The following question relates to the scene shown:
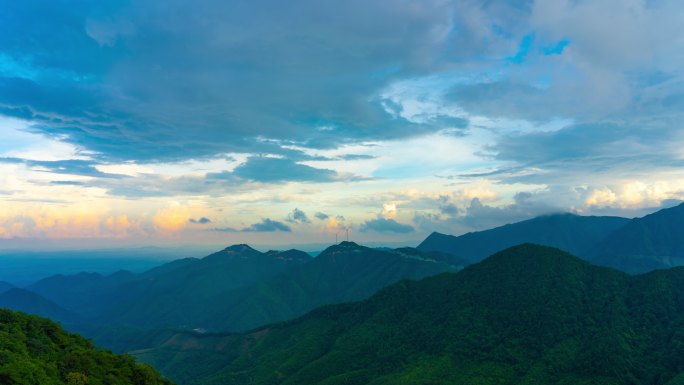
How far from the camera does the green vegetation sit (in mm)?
59938

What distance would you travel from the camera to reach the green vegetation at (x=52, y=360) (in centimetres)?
5994

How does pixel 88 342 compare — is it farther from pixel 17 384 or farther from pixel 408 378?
pixel 408 378

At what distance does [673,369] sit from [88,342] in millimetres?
208251

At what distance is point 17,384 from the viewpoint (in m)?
55.7

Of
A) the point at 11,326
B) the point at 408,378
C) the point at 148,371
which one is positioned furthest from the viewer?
the point at 408,378

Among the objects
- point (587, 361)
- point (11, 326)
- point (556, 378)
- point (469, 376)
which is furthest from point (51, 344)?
point (587, 361)

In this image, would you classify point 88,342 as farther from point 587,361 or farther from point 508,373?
point 587,361

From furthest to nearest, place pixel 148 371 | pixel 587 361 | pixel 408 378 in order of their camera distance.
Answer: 1. pixel 408 378
2. pixel 587 361
3. pixel 148 371

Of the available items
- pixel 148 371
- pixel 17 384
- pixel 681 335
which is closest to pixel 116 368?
pixel 148 371

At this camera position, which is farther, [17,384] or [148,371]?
[148,371]

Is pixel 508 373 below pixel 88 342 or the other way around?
Answer: below

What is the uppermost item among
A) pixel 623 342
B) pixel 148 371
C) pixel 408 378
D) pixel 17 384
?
pixel 17 384

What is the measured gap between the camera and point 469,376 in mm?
195750

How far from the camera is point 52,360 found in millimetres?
71438
